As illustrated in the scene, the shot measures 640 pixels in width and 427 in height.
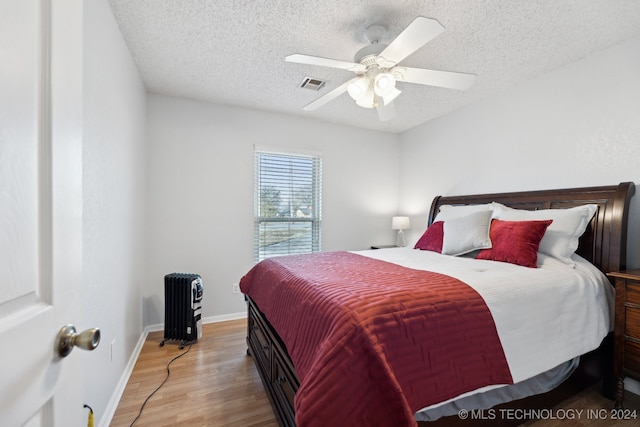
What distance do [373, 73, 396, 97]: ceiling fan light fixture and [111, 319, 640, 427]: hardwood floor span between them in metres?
2.16

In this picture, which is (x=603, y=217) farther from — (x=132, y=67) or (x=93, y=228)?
(x=132, y=67)

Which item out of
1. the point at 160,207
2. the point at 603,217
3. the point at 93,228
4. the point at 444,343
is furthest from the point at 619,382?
the point at 160,207

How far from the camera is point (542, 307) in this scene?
148cm

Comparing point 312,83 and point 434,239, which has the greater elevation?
point 312,83

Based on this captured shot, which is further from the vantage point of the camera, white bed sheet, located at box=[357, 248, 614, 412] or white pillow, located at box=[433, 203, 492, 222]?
white pillow, located at box=[433, 203, 492, 222]

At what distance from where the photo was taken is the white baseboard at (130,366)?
1.64 metres

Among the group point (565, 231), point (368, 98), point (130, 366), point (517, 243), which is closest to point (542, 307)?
point (517, 243)

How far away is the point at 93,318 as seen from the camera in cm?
145

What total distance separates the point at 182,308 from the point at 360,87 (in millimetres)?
2494

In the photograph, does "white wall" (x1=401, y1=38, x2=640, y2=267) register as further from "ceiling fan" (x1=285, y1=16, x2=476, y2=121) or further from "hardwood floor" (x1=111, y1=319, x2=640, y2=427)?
"ceiling fan" (x1=285, y1=16, x2=476, y2=121)

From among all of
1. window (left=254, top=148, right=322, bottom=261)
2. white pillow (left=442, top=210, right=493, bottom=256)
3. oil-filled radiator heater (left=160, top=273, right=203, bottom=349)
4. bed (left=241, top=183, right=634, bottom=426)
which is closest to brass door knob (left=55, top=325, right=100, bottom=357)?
bed (left=241, top=183, right=634, bottom=426)

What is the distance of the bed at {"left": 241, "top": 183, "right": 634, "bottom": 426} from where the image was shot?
98 cm

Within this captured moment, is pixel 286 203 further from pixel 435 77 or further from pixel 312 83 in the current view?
pixel 435 77

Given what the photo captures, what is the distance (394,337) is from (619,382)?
1.79 meters
